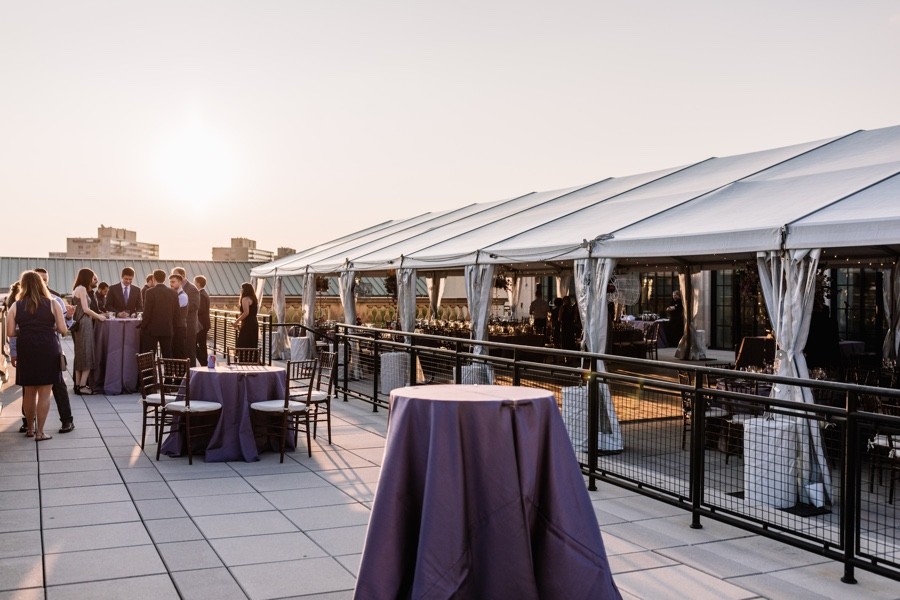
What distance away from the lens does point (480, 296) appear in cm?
1143

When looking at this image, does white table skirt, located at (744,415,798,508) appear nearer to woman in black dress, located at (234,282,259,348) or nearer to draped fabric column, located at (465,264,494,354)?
draped fabric column, located at (465,264,494,354)

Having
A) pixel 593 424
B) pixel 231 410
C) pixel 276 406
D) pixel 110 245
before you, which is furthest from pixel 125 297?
pixel 110 245

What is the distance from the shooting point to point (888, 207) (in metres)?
6.75

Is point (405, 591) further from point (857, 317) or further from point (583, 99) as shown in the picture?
point (857, 317)

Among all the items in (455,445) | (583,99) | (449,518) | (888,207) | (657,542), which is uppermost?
(583,99)

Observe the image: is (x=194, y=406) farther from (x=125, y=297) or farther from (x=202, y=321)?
(x=202, y=321)

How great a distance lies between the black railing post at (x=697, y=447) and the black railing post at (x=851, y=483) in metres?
1.02

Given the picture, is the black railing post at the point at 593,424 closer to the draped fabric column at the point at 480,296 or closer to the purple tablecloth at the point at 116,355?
the draped fabric column at the point at 480,296

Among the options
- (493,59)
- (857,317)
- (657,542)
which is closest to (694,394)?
(657,542)

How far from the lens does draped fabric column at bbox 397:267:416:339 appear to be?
1362 cm

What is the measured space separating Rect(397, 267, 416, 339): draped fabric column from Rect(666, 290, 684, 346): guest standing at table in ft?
32.8

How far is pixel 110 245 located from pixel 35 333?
86329 millimetres

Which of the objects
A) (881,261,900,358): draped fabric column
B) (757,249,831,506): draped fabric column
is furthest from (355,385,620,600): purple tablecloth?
(881,261,900,358): draped fabric column

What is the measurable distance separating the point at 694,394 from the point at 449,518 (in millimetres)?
2598
